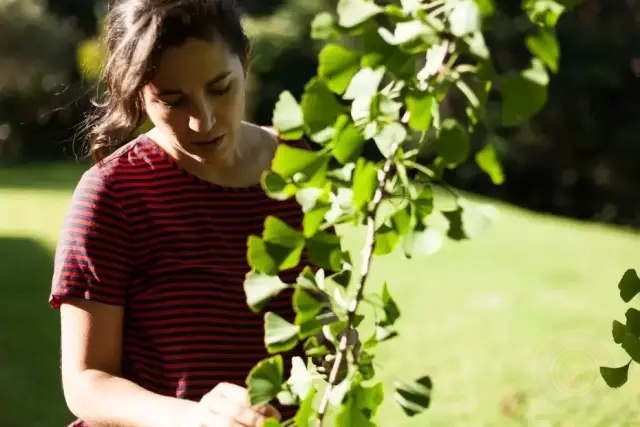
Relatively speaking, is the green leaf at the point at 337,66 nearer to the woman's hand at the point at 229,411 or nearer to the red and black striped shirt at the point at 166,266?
the woman's hand at the point at 229,411

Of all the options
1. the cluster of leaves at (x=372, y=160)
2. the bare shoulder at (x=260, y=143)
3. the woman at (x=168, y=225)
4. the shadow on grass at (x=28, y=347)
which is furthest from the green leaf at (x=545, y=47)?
the shadow on grass at (x=28, y=347)

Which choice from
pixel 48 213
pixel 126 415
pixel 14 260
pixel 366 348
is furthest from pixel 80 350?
pixel 48 213

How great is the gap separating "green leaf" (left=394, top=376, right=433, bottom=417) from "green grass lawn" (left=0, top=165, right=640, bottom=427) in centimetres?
322

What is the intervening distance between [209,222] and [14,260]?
18.3 ft

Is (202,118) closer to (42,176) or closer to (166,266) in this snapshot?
(166,266)

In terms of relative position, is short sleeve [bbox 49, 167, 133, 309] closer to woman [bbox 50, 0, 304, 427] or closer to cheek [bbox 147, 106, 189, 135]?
Answer: woman [bbox 50, 0, 304, 427]

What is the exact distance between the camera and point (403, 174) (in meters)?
0.60

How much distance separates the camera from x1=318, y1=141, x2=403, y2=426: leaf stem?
624 millimetres

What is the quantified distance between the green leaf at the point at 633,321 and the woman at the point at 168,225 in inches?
23.2

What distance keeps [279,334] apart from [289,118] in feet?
0.47

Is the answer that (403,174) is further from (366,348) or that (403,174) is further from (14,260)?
(14,260)

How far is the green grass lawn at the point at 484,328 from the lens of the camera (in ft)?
13.4

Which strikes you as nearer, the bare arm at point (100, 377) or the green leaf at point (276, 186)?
the green leaf at point (276, 186)

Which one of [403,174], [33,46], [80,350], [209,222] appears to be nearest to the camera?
[403,174]
